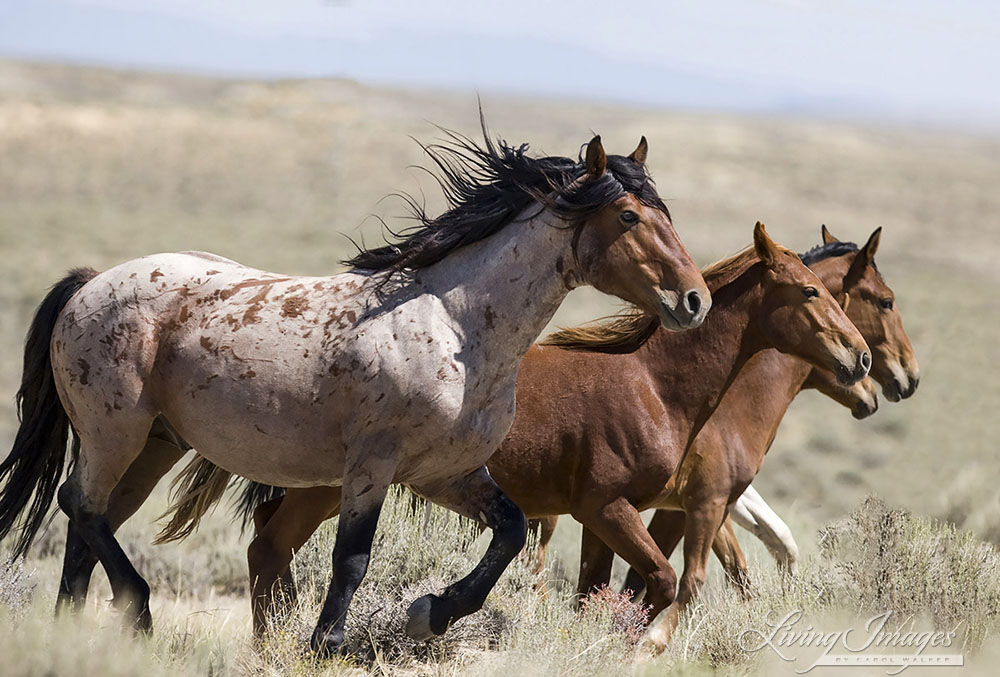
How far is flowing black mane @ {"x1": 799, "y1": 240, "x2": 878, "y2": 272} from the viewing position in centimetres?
767

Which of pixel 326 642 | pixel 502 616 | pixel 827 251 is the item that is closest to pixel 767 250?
pixel 827 251

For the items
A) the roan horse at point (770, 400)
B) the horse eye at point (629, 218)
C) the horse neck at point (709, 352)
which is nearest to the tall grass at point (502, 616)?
the roan horse at point (770, 400)

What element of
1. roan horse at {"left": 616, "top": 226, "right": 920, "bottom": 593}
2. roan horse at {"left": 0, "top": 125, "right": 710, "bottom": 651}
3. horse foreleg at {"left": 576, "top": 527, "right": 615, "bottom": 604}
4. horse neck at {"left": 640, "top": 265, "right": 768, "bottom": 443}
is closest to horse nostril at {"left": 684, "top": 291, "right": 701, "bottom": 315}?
roan horse at {"left": 0, "top": 125, "right": 710, "bottom": 651}

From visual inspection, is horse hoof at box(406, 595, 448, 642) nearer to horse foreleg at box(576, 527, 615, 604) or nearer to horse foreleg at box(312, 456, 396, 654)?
horse foreleg at box(312, 456, 396, 654)

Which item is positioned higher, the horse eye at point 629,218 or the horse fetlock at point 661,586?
the horse eye at point 629,218

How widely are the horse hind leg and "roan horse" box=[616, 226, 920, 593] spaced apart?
3.08m

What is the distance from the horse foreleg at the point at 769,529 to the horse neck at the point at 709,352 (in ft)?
5.29

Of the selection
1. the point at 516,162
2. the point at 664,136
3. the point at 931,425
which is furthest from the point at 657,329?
the point at 664,136

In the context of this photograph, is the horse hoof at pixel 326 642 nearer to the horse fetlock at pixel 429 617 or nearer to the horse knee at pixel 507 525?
the horse fetlock at pixel 429 617

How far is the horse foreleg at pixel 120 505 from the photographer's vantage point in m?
5.25

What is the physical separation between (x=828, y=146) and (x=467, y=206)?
273 feet

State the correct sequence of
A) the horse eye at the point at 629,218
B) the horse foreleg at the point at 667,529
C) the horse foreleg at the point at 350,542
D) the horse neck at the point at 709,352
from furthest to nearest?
the horse foreleg at the point at 667,529 → the horse neck at the point at 709,352 → the horse eye at the point at 629,218 → the horse foreleg at the point at 350,542

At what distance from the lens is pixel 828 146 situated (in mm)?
83688

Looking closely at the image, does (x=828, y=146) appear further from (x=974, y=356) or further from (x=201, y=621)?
(x=201, y=621)
